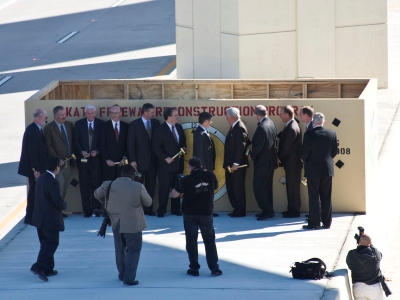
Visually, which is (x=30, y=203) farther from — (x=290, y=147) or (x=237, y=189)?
(x=290, y=147)

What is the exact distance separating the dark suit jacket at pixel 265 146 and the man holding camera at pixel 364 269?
2520 millimetres

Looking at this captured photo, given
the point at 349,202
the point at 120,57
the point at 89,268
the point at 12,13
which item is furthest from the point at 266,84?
the point at 12,13

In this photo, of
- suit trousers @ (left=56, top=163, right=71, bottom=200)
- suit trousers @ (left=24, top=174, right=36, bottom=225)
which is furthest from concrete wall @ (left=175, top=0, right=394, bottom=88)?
suit trousers @ (left=24, top=174, right=36, bottom=225)

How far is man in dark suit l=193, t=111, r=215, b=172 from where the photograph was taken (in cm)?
1385

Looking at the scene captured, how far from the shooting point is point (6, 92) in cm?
2564

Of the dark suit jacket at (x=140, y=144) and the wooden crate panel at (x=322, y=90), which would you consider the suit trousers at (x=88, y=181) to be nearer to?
the dark suit jacket at (x=140, y=144)

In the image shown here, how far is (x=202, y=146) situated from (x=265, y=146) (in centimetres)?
101

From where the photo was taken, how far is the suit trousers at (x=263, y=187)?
14.1 metres

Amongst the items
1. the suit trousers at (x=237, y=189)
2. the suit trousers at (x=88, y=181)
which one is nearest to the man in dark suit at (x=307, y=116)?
the suit trousers at (x=237, y=189)

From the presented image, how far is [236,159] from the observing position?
46.1 ft

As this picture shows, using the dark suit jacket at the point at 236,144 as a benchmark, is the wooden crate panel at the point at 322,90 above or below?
above

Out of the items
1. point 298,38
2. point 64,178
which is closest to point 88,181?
point 64,178

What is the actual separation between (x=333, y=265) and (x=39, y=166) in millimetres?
4966

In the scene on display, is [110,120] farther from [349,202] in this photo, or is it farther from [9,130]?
[9,130]
